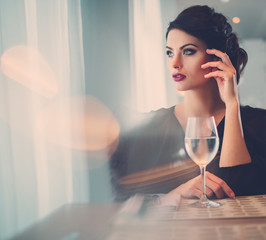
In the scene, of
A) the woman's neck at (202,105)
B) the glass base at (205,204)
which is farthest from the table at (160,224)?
the woman's neck at (202,105)

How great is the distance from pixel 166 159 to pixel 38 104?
0.62m

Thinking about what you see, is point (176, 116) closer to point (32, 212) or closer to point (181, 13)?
point (181, 13)

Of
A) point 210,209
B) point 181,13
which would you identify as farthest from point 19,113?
point 210,209

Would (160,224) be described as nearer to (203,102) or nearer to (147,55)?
(203,102)

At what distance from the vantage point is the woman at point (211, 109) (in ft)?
4.03

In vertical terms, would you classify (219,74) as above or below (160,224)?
above

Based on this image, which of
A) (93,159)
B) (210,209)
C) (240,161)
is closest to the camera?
(210,209)

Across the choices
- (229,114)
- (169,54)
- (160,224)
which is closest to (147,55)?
(169,54)

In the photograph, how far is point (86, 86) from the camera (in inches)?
57.4

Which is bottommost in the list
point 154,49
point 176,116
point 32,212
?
point 32,212

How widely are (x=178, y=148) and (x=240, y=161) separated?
25cm

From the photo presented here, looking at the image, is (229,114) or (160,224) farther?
(229,114)

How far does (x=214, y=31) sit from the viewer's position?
1.24m

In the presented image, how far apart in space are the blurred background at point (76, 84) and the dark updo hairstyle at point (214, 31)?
3 cm
